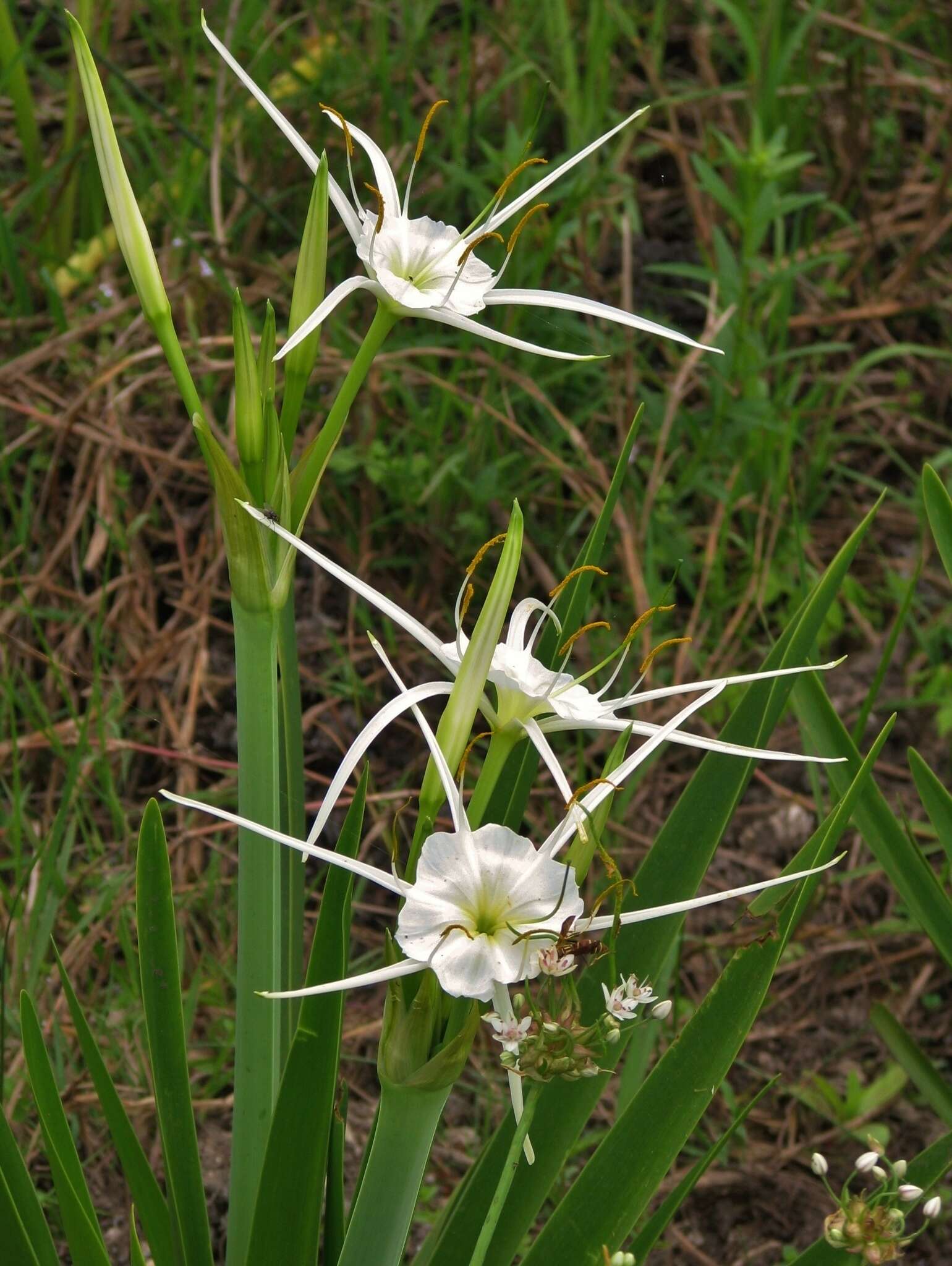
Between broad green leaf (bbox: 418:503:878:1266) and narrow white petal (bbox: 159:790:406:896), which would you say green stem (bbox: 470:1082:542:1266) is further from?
broad green leaf (bbox: 418:503:878:1266)

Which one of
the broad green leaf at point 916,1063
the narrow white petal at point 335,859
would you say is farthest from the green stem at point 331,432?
the broad green leaf at point 916,1063

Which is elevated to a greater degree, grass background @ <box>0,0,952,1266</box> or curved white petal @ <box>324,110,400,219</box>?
curved white petal @ <box>324,110,400,219</box>

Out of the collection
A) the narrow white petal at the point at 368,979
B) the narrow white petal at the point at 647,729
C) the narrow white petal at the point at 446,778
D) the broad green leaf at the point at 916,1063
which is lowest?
the broad green leaf at the point at 916,1063

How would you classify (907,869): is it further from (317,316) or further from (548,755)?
(317,316)

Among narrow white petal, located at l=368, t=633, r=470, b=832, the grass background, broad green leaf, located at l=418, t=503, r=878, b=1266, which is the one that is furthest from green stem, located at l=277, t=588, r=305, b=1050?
the grass background

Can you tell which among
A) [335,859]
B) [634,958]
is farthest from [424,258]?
[634,958]

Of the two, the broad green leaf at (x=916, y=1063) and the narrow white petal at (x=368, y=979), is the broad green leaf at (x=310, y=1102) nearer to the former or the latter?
the narrow white petal at (x=368, y=979)

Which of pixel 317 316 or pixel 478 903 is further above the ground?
pixel 317 316
